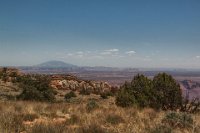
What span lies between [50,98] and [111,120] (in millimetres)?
17115

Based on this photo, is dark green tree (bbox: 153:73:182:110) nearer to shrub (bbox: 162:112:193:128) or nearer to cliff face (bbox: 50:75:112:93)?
shrub (bbox: 162:112:193:128)

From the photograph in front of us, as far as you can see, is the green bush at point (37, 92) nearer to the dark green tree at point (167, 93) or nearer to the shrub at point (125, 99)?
the shrub at point (125, 99)

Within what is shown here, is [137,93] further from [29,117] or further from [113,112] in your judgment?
[29,117]

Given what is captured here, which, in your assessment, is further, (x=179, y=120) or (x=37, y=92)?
(x=37, y=92)

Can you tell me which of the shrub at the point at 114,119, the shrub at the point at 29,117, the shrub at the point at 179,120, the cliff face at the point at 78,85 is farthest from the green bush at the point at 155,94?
the cliff face at the point at 78,85

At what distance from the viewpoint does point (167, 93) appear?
19.8 m

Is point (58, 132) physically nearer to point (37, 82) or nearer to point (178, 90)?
point (178, 90)

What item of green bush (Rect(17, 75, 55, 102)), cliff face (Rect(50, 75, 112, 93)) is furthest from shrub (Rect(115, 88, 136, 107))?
cliff face (Rect(50, 75, 112, 93))

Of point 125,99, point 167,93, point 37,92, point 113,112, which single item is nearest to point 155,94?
point 167,93

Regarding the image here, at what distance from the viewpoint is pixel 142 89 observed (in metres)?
20.7

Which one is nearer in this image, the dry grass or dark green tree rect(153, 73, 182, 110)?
the dry grass

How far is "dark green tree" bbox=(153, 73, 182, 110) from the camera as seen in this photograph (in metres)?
19.4

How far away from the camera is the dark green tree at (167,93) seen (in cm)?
1942

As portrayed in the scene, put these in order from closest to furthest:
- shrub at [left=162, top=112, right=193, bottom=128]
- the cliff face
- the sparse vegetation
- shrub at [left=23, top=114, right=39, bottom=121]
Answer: the sparse vegetation < shrub at [left=162, top=112, right=193, bottom=128] < shrub at [left=23, top=114, right=39, bottom=121] < the cliff face
